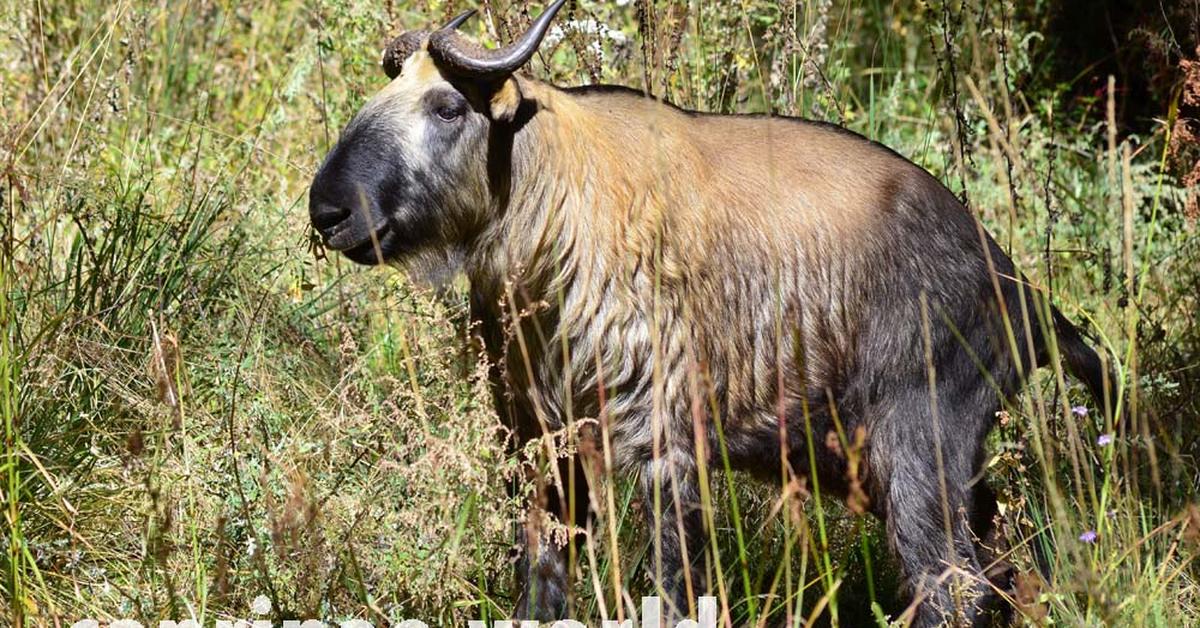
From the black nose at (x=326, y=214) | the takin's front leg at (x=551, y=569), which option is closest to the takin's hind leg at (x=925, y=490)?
the takin's front leg at (x=551, y=569)

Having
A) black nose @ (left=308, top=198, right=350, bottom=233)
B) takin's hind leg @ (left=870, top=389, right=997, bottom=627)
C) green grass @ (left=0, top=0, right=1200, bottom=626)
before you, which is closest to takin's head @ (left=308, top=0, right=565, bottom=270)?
black nose @ (left=308, top=198, right=350, bottom=233)

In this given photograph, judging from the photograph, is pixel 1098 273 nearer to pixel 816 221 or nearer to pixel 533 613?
pixel 816 221

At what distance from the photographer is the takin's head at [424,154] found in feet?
12.9

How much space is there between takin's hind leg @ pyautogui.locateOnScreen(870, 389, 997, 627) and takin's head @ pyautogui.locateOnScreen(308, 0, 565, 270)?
50.1 inches

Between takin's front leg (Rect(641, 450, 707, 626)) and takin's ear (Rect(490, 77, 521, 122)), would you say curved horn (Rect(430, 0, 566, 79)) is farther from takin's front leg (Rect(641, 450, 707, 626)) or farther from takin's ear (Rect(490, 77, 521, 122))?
takin's front leg (Rect(641, 450, 707, 626))

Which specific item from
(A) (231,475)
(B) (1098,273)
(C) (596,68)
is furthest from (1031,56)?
(A) (231,475)

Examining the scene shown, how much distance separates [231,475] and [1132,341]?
235 centimetres

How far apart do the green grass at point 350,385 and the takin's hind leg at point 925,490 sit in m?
0.20

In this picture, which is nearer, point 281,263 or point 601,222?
point 601,222

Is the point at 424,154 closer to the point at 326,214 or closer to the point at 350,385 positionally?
the point at 326,214

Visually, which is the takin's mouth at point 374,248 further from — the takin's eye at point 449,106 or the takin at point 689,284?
the takin's eye at point 449,106

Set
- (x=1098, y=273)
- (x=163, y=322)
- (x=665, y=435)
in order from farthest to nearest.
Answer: (x=1098, y=273) < (x=163, y=322) < (x=665, y=435)

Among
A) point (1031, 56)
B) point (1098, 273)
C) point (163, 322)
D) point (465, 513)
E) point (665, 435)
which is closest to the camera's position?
point (465, 513)

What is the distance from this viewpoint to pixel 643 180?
420 centimetres
